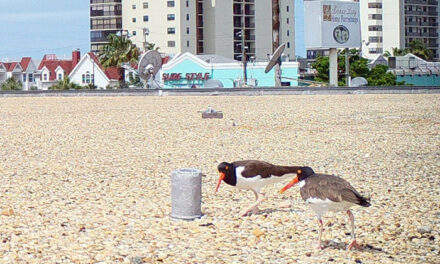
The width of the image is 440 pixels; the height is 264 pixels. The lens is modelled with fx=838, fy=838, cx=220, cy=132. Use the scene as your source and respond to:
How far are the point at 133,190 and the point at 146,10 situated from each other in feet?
340

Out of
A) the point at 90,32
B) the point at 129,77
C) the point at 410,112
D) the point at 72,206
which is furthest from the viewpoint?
the point at 90,32

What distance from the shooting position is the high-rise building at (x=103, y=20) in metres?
118

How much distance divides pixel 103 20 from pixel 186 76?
3410cm

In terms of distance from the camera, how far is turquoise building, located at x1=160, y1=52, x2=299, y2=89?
8431cm

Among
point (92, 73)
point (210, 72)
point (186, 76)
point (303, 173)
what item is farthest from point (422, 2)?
point (303, 173)

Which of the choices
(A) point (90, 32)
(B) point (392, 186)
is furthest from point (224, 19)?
(B) point (392, 186)

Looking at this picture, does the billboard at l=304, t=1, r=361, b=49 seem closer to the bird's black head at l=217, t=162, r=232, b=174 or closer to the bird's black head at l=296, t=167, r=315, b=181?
the bird's black head at l=217, t=162, r=232, b=174

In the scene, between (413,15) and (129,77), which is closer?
(129,77)

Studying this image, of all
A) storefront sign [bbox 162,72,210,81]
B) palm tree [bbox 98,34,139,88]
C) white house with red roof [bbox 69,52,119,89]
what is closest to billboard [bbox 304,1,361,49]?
storefront sign [bbox 162,72,210,81]

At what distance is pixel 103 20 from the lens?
390 feet

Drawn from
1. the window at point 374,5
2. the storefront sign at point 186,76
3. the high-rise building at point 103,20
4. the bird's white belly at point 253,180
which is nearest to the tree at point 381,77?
the storefront sign at point 186,76

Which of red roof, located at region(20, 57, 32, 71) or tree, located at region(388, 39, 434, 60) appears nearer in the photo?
red roof, located at region(20, 57, 32, 71)

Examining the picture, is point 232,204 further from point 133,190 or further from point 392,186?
point 392,186

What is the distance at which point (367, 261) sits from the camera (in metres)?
6.68
